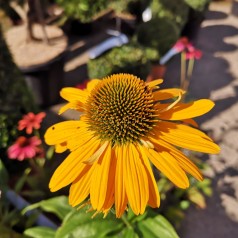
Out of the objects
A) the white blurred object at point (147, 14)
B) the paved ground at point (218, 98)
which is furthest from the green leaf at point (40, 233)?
the white blurred object at point (147, 14)

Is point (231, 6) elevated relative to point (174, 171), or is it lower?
lower

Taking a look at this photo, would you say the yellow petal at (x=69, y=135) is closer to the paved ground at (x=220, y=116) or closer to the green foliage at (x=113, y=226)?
the green foliage at (x=113, y=226)

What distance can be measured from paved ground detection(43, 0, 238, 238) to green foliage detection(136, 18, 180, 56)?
44 cm

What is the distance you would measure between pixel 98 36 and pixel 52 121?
6.47 ft

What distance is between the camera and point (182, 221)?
83.4 inches

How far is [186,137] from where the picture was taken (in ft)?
3.22

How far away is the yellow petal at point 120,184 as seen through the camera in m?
0.83

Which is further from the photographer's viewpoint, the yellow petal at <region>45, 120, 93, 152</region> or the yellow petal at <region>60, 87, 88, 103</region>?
the yellow petal at <region>60, 87, 88, 103</region>

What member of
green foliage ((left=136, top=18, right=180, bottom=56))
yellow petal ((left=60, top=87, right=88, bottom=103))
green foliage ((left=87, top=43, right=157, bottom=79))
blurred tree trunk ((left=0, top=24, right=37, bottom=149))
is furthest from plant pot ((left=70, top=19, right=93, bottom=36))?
yellow petal ((left=60, top=87, right=88, bottom=103))

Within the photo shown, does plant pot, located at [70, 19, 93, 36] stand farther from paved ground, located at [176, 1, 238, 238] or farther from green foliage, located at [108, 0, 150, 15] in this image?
paved ground, located at [176, 1, 238, 238]

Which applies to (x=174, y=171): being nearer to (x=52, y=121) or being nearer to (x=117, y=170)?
(x=117, y=170)

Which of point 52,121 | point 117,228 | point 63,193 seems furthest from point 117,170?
point 52,121

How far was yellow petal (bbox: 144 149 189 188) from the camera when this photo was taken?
0.86 metres

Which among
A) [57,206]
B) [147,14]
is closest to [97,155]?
[57,206]
